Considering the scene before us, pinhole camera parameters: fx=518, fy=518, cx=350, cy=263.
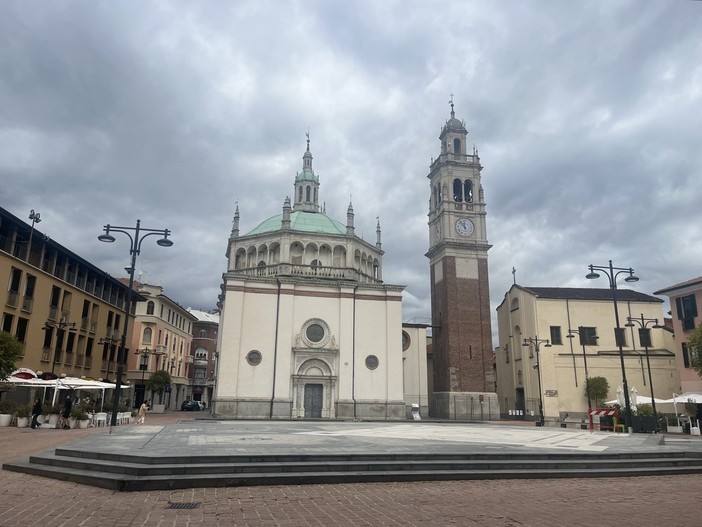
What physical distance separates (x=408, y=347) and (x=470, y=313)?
701cm

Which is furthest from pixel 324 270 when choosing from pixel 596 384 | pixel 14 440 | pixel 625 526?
pixel 625 526

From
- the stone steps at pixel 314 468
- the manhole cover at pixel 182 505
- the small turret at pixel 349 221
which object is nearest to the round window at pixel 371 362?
the small turret at pixel 349 221

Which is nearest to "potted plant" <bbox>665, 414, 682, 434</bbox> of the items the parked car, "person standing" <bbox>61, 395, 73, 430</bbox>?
"person standing" <bbox>61, 395, 73, 430</bbox>

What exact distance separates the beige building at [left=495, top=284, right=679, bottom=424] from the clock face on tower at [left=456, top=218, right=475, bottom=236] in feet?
25.9

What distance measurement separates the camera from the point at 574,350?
156 feet

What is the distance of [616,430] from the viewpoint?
2677 centimetres

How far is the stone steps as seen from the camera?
9.72 m

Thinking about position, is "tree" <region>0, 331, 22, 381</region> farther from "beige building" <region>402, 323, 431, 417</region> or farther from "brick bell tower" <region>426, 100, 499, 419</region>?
"brick bell tower" <region>426, 100, 499, 419</region>

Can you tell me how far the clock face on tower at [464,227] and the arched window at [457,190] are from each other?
2.52 meters

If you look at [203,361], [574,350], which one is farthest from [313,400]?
[203,361]

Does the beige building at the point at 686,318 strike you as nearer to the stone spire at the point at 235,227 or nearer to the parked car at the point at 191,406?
the stone spire at the point at 235,227

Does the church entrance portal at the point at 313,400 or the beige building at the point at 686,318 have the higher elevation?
the beige building at the point at 686,318

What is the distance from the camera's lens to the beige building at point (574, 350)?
1825 inches

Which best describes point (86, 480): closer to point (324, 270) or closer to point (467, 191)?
point (324, 270)
